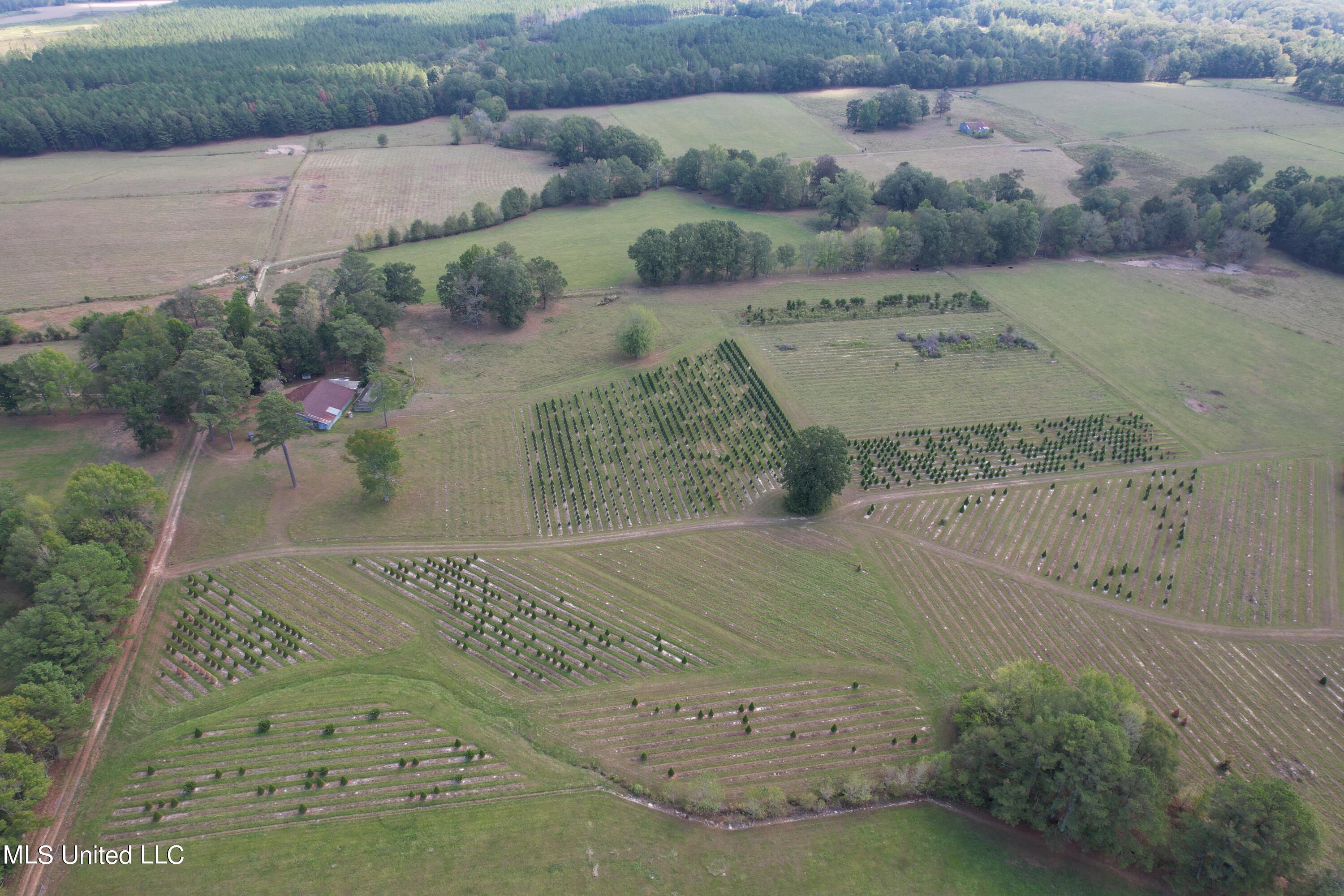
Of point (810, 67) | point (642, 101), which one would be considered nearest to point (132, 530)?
point (642, 101)

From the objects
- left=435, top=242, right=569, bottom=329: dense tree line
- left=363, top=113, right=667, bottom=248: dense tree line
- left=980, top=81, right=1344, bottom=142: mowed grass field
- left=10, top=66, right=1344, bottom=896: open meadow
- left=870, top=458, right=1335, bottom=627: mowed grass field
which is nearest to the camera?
left=10, top=66, right=1344, bottom=896: open meadow

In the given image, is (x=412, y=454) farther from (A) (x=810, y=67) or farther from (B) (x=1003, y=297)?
(A) (x=810, y=67)

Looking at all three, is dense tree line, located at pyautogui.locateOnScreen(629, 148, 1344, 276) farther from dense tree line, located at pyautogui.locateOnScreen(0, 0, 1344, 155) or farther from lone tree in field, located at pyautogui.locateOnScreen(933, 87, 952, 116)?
dense tree line, located at pyautogui.locateOnScreen(0, 0, 1344, 155)

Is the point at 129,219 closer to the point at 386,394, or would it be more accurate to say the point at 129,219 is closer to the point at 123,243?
the point at 123,243

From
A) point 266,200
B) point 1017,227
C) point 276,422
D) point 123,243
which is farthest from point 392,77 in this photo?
point 276,422

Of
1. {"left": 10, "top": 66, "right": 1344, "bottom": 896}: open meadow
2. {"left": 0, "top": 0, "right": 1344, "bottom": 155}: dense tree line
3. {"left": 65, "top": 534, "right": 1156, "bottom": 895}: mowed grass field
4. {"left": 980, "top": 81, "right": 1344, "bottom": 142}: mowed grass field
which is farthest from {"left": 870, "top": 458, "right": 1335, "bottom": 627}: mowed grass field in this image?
{"left": 0, "top": 0, "right": 1344, "bottom": 155}: dense tree line

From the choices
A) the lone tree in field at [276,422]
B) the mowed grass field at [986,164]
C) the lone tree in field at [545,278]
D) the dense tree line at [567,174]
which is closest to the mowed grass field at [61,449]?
the lone tree in field at [276,422]
